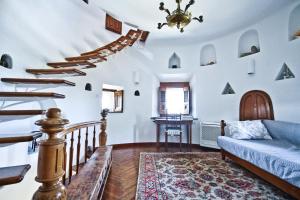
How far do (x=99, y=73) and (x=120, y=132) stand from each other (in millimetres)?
1643

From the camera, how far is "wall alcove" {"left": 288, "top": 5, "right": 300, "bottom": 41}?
288 centimetres

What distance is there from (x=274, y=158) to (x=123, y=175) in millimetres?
2066

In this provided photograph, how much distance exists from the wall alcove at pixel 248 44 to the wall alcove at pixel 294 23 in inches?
23.9

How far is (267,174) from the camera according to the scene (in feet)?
6.54

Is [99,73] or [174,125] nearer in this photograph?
[99,73]

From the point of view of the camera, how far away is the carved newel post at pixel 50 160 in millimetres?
732

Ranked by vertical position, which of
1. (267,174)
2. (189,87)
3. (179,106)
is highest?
(189,87)

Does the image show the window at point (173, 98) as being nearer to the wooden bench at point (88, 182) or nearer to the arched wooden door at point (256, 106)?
the arched wooden door at point (256, 106)

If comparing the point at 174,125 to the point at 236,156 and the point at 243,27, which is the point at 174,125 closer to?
the point at 236,156

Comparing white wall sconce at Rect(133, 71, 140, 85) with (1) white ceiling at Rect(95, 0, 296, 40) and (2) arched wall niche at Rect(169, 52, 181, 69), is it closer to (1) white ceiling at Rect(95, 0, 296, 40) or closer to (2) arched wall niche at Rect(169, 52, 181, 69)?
(2) arched wall niche at Rect(169, 52, 181, 69)

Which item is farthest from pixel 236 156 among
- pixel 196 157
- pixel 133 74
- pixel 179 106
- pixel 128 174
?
pixel 133 74

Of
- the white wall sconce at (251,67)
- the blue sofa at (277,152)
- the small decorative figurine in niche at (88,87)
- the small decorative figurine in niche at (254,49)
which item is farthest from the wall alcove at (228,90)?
the small decorative figurine in niche at (88,87)

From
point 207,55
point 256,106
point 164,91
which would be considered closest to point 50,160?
point 256,106

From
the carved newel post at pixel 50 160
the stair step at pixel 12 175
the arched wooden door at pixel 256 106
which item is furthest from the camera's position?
the arched wooden door at pixel 256 106
